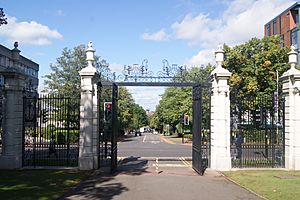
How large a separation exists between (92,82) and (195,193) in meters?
7.64

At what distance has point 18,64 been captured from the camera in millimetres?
24172

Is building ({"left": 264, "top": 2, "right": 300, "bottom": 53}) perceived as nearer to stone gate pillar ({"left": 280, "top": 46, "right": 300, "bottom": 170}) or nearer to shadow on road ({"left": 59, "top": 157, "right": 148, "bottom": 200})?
stone gate pillar ({"left": 280, "top": 46, "right": 300, "bottom": 170})

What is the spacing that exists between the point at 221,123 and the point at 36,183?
322 inches

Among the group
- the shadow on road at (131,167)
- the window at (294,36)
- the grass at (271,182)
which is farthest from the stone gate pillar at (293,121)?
the window at (294,36)

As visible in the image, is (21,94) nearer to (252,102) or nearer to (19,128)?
(19,128)

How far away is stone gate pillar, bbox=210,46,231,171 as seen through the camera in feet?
54.0

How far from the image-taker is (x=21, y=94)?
672 inches

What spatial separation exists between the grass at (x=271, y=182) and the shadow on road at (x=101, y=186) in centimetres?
414

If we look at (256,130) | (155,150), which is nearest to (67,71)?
(155,150)

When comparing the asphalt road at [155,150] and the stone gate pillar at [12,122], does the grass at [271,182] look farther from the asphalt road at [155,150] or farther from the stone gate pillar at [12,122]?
the asphalt road at [155,150]

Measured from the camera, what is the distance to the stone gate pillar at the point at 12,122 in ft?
54.1

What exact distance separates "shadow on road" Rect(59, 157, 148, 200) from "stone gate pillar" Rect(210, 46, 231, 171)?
3.29 meters

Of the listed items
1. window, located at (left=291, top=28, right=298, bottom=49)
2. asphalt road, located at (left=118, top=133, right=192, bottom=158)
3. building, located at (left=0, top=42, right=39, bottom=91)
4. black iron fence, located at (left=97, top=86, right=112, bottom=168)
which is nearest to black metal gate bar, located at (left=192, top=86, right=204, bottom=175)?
black iron fence, located at (left=97, top=86, right=112, bottom=168)

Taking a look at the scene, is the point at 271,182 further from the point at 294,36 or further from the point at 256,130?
the point at 294,36
